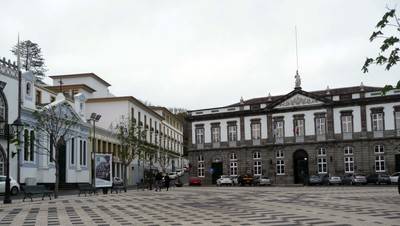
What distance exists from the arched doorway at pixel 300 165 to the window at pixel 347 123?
554cm

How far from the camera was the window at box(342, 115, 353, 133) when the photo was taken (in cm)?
6197

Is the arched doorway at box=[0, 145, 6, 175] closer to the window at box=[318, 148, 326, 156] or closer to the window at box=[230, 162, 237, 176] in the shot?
the window at box=[230, 162, 237, 176]

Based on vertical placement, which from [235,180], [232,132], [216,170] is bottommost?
[235,180]

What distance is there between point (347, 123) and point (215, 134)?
Result: 1737 centimetres

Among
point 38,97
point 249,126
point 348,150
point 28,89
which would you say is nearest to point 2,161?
point 28,89

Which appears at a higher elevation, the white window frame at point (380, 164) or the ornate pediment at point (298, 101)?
the ornate pediment at point (298, 101)

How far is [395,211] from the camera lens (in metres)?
17.8

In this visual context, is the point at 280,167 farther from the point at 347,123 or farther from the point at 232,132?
the point at 347,123

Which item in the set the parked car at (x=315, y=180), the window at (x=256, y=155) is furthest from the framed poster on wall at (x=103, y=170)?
the window at (x=256, y=155)

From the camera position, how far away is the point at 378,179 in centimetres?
5559

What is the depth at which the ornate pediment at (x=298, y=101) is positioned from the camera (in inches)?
2532

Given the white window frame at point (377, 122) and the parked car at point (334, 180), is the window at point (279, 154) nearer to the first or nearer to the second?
the parked car at point (334, 180)

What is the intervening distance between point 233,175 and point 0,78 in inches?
1447

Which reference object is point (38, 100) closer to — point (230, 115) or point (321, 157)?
point (230, 115)
